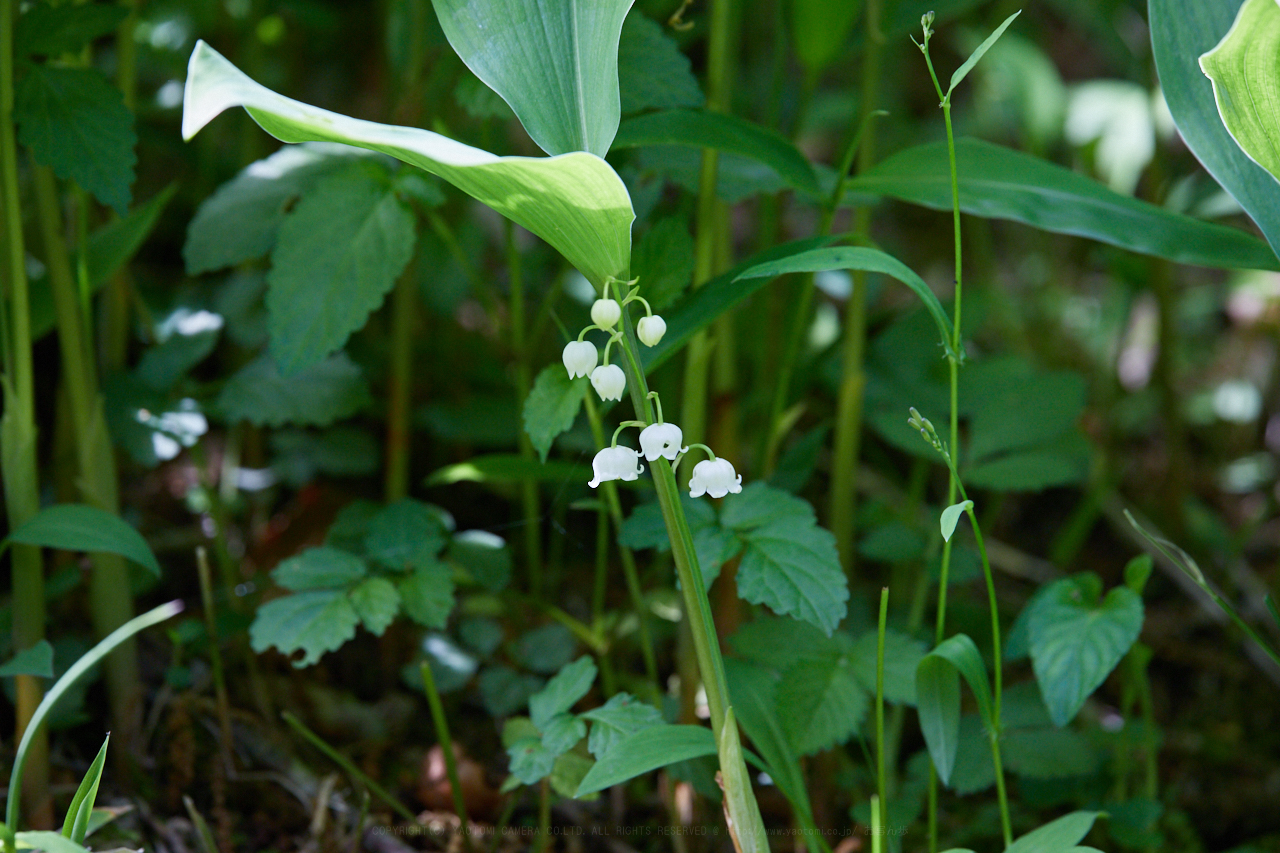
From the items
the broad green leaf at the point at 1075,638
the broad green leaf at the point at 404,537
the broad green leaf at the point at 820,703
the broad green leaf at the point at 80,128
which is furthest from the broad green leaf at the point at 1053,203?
the broad green leaf at the point at 80,128

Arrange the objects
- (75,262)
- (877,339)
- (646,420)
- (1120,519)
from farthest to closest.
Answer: (1120,519), (877,339), (75,262), (646,420)

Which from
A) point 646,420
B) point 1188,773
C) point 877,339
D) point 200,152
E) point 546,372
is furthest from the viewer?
point 200,152

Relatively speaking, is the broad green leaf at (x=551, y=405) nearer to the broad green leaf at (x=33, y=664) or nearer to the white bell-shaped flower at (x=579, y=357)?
the white bell-shaped flower at (x=579, y=357)

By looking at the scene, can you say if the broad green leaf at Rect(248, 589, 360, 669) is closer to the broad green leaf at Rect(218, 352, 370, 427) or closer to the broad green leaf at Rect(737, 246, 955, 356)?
the broad green leaf at Rect(218, 352, 370, 427)

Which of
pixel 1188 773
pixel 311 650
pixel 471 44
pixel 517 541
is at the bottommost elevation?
pixel 1188 773

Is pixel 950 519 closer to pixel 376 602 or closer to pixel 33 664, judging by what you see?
pixel 376 602

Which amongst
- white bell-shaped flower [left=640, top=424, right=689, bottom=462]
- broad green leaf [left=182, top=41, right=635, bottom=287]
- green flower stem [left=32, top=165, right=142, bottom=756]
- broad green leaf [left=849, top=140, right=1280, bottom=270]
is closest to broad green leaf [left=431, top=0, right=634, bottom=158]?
broad green leaf [left=182, top=41, right=635, bottom=287]

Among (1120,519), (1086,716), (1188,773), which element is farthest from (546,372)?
(1120,519)

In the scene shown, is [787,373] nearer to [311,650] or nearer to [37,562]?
[311,650]
